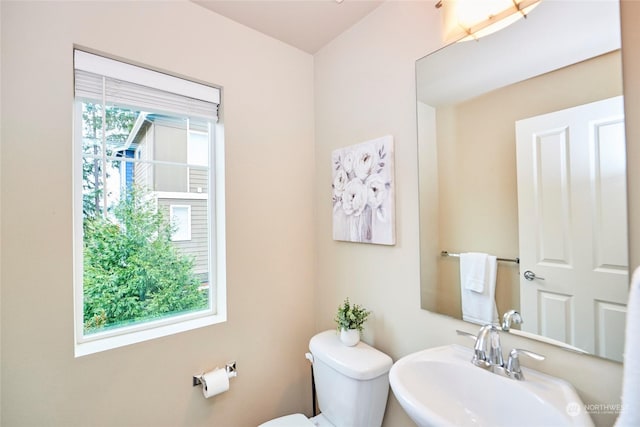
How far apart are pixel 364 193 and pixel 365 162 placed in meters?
0.16

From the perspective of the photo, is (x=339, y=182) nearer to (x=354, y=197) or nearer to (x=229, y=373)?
(x=354, y=197)

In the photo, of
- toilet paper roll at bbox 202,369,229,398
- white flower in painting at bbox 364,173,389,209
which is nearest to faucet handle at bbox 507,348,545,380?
white flower in painting at bbox 364,173,389,209

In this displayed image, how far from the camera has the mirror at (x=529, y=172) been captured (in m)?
0.80

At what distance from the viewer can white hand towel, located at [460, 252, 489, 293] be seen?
1.06m

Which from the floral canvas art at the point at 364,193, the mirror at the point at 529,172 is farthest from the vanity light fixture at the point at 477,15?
the floral canvas art at the point at 364,193

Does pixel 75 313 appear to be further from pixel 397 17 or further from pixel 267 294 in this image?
pixel 397 17

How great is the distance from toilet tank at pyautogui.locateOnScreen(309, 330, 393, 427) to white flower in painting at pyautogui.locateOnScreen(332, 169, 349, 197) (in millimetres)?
803

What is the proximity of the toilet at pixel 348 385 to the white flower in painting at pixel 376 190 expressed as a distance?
71cm

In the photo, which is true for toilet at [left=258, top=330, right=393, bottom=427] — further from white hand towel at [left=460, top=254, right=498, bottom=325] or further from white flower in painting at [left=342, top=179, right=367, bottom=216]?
white flower in painting at [left=342, top=179, right=367, bottom=216]

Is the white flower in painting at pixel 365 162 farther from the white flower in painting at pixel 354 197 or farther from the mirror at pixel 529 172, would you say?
the mirror at pixel 529 172

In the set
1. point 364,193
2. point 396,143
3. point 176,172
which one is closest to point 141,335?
point 176,172

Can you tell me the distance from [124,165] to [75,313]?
0.67 meters

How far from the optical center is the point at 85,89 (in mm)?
1177

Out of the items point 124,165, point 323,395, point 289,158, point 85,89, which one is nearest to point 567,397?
point 323,395
